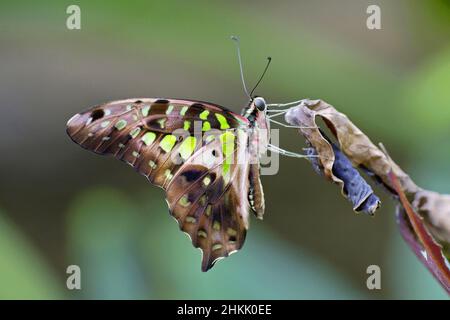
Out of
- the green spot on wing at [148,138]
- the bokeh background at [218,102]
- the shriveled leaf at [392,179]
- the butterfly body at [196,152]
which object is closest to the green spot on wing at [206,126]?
the butterfly body at [196,152]

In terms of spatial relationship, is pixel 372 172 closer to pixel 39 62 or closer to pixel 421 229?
pixel 421 229

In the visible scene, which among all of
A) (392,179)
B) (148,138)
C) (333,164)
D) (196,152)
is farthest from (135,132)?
(392,179)

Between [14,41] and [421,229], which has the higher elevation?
[14,41]

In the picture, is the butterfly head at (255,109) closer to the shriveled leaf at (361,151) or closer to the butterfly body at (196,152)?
the butterfly body at (196,152)

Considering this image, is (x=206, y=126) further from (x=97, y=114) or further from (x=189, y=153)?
(x=97, y=114)

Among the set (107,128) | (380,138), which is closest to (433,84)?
(380,138)

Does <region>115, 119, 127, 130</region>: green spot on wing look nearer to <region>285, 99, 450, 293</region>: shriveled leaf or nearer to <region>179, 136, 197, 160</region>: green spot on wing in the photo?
<region>179, 136, 197, 160</region>: green spot on wing
